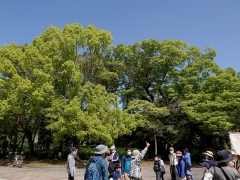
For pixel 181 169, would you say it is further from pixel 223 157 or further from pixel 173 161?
pixel 223 157

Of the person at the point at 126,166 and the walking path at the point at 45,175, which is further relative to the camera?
the walking path at the point at 45,175

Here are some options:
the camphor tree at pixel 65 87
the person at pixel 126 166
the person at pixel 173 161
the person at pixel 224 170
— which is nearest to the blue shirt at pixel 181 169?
the person at pixel 173 161

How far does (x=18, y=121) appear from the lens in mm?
24172

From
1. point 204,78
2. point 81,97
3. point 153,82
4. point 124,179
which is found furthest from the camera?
point 153,82

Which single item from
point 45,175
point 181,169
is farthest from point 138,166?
point 45,175

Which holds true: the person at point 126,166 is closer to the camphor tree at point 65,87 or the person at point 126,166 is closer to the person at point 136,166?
the person at point 136,166

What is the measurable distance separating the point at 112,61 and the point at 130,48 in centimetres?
264

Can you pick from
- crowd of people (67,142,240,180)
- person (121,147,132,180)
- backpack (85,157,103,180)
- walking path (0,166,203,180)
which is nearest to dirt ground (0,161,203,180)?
walking path (0,166,203,180)

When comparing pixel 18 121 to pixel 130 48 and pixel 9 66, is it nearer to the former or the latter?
pixel 9 66

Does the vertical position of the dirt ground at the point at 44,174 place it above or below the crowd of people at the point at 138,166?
below

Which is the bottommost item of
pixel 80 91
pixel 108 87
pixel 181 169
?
pixel 181 169

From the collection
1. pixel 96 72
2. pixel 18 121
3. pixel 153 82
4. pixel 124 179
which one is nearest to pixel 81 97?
pixel 96 72

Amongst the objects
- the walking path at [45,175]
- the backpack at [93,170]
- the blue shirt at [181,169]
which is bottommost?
the walking path at [45,175]

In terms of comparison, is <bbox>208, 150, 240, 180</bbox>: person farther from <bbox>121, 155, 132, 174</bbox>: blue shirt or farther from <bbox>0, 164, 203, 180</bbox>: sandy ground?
<bbox>0, 164, 203, 180</bbox>: sandy ground
